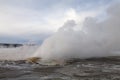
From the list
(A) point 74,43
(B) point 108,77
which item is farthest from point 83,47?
(B) point 108,77

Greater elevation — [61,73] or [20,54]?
[20,54]

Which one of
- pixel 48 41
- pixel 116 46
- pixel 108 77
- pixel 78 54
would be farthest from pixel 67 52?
pixel 108 77

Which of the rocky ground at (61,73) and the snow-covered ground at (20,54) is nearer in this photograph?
the rocky ground at (61,73)

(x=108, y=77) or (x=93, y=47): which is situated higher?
(x=93, y=47)

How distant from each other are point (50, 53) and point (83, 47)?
13.5ft

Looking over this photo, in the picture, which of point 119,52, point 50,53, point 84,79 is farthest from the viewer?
point 119,52

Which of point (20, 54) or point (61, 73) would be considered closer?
point (61, 73)

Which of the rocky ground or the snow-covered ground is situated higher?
the snow-covered ground

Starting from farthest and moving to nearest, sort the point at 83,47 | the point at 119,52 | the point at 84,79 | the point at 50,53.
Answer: the point at 119,52 < the point at 83,47 < the point at 50,53 < the point at 84,79

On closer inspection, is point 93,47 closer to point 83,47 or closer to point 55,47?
point 83,47

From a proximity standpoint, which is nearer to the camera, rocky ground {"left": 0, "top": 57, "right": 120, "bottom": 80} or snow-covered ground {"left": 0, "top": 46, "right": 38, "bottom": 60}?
rocky ground {"left": 0, "top": 57, "right": 120, "bottom": 80}

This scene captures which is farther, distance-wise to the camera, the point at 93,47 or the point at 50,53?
the point at 93,47

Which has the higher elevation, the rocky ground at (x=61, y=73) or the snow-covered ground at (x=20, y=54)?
the snow-covered ground at (x=20, y=54)

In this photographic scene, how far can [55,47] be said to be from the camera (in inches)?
1177
